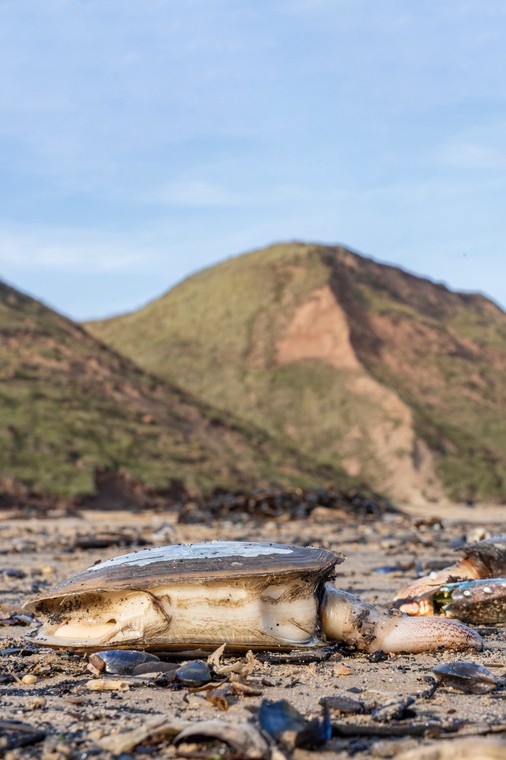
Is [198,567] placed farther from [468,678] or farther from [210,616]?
[468,678]

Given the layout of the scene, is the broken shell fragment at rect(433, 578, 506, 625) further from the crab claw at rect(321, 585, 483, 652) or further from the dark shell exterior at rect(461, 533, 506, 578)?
the crab claw at rect(321, 585, 483, 652)

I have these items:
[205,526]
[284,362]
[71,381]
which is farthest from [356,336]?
[205,526]

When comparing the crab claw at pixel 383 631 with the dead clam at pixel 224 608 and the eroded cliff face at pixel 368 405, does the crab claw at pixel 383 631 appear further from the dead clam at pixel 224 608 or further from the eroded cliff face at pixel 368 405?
the eroded cliff face at pixel 368 405

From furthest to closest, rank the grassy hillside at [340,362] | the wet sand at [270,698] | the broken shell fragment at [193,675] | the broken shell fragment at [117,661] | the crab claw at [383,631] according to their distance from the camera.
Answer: the grassy hillside at [340,362]
the crab claw at [383,631]
the broken shell fragment at [117,661]
the broken shell fragment at [193,675]
the wet sand at [270,698]

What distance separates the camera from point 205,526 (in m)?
16.6

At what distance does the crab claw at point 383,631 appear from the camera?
459cm

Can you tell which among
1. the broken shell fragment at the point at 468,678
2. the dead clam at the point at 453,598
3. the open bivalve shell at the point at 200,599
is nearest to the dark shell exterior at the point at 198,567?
the open bivalve shell at the point at 200,599

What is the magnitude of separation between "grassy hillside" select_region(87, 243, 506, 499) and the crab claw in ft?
140

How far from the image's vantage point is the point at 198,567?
14.4 ft

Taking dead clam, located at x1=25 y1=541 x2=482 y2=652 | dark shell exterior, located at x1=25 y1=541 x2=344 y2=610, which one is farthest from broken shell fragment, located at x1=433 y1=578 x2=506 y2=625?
dark shell exterior, located at x1=25 y1=541 x2=344 y2=610

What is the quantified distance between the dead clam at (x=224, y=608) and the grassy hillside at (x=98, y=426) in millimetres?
20520

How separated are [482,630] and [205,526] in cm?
1150

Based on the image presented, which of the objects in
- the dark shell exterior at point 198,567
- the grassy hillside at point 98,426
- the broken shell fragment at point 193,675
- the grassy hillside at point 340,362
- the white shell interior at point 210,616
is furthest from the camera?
the grassy hillside at point 340,362

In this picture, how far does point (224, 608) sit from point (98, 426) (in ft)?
85.1
